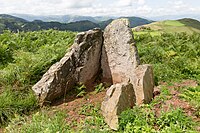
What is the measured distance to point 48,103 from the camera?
8008mm

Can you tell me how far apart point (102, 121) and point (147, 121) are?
3.53 feet

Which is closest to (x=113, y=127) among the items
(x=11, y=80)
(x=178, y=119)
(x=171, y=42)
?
(x=178, y=119)

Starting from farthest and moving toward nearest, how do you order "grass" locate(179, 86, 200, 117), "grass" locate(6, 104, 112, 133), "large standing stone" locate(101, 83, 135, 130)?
"grass" locate(179, 86, 200, 117) → "large standing stone" locate(101, 83, 135, 130) → "grass" locate(6, 104, 112, 133)

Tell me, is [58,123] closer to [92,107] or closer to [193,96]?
[92,107]

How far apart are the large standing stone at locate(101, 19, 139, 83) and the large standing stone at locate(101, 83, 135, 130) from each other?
118cm

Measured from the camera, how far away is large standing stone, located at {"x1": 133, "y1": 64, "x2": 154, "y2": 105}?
23.7ft

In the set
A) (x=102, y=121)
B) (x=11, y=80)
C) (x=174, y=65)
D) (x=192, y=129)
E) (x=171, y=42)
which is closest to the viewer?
(x=192, y=129)

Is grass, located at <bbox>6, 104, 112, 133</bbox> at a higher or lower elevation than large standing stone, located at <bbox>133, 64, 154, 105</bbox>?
lower

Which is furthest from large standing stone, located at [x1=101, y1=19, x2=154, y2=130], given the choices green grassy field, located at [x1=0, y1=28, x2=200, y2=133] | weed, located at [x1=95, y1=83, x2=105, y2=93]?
weed, located at [x1=95, y1=83, x2=105, y2=93]

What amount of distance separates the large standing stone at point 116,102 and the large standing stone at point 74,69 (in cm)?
183

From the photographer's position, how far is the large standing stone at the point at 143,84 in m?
7.23

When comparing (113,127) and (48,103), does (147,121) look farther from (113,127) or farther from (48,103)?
(48,103)

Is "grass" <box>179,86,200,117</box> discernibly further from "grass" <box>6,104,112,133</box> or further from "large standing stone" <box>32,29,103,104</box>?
"large standing stone" <box>32,29,103,104</box>

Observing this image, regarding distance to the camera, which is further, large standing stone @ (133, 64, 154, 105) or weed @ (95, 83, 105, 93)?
weed @ (95, 83, 105, 93)
